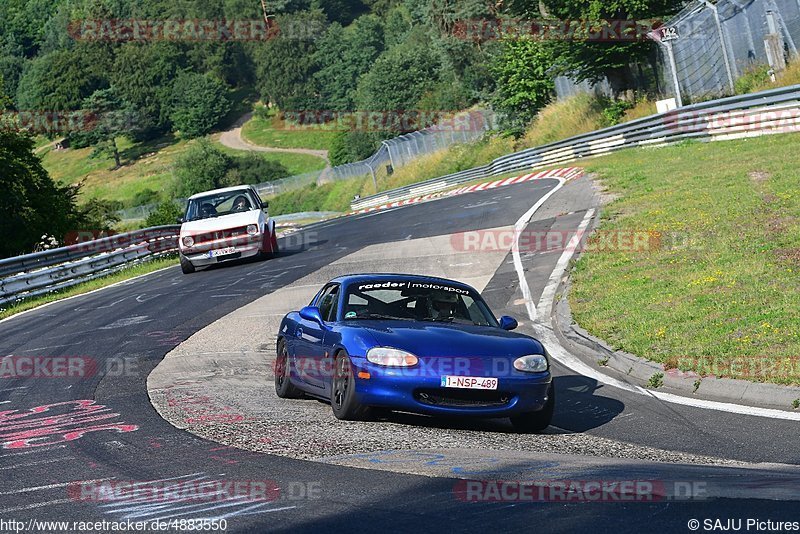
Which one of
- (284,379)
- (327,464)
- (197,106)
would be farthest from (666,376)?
(197,106)

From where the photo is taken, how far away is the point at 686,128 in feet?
107

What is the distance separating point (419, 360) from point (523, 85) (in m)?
50.9

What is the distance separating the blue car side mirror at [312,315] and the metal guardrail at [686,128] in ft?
61.8

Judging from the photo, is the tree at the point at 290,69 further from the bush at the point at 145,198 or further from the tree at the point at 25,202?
the tree at the point at 25,202

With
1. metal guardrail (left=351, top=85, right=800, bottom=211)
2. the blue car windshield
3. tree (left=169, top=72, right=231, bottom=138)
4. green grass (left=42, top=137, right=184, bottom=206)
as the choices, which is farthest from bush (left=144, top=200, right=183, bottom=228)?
tree (left=169, top=72, right=231, bottom=138)

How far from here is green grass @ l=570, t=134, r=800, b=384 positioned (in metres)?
11.2

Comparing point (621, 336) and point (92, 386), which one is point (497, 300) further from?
point (92, 386)

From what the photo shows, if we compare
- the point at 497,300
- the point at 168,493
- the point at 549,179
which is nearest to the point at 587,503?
the point at 168,493

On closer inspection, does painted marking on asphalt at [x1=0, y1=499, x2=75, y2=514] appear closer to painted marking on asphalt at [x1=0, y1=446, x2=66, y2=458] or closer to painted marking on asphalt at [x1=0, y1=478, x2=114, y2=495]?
painted marking on asphalt at [x1=0, y1=478, x2=114, y2=495]

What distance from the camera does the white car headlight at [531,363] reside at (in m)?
9.05

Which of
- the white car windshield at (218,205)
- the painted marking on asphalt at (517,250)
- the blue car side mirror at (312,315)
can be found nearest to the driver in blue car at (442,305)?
the blue car side mirror at (312,315)

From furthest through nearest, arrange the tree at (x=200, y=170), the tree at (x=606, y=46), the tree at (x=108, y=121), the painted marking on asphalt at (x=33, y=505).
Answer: the tree at (x=108, y=121), the tree at (x=200, y=170), the tree at (x=606, y=46), the painted marking on asphalt at (x=33, y=505)

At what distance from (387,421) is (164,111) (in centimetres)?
14588

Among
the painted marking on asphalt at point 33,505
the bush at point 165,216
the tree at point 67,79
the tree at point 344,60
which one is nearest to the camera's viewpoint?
the painted marking on asphalt at point 33,505
